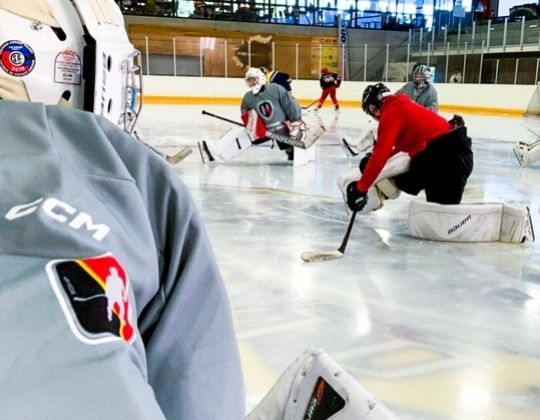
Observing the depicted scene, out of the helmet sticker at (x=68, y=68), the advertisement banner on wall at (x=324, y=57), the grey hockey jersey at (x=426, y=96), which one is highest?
the advertisement banner on wall at (x=324, y=57)

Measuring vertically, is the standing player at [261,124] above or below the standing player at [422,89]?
below

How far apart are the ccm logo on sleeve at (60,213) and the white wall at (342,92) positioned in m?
10.4

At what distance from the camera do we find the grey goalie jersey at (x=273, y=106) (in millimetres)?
5070

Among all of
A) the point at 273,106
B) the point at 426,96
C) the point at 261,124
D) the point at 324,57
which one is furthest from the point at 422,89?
the point at 324,57

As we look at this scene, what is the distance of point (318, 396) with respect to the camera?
865 mm

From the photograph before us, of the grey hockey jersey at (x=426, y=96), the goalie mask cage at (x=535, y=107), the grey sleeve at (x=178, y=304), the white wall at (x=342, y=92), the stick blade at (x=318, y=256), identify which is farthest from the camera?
the white wall at (x=342, y=92)

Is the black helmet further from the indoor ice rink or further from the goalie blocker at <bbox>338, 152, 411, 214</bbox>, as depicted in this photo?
the indoor ice rink

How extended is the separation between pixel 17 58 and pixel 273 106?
13.8 feet

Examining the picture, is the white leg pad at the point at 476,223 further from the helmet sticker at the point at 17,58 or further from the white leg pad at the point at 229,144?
the white leg pad at the point at 229,144

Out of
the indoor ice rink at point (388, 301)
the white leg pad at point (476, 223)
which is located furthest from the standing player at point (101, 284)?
the white leg pad at point (476, 223)

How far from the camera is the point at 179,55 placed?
12.4 meters

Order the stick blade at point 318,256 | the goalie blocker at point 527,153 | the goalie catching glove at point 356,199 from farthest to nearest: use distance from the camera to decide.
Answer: the goalie blocker at point 527,153, the goalie catching glove at point 356,199, the stick blade at point 318,256

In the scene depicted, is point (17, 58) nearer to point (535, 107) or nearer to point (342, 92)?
point (535, 107)

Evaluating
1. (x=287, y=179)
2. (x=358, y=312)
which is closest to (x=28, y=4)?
(x=358, y=312)
